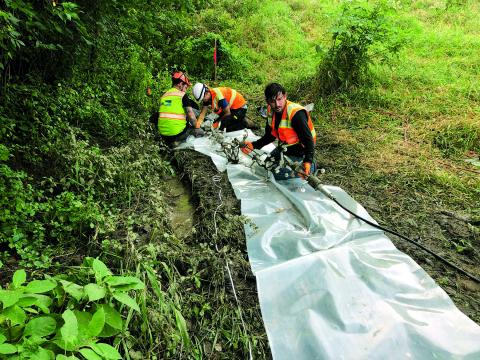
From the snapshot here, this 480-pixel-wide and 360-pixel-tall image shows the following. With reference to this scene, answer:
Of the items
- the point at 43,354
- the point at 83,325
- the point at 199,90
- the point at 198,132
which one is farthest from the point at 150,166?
the point at 43,354

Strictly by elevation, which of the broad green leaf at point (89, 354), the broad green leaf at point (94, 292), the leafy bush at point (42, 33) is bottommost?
the broad green leaf at point (89, 354)

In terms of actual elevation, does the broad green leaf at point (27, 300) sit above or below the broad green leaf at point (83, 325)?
above

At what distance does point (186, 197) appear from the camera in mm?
4039

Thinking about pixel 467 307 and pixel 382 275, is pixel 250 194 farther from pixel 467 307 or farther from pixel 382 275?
pixel 467 307

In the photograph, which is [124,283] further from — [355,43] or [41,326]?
[355,43]

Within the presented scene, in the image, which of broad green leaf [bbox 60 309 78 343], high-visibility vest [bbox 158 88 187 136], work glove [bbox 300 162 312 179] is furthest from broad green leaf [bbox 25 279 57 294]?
high-visibility vest [bbox 158 88 187 136]

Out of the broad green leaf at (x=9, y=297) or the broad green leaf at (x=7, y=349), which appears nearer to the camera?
the broad green leaf at (x=7, y=349)

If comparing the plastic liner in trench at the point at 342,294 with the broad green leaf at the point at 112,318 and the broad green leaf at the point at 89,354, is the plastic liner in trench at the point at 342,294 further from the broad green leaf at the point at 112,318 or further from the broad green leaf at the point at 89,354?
the broad green leaf at the point at 89,354

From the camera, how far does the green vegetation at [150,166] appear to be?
6.65 feet

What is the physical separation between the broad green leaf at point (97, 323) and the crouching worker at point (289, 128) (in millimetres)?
2368

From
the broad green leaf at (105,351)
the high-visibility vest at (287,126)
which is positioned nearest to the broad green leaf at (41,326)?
the broad green leaf at (105,351)

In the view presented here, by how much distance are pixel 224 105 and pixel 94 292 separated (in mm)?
4123

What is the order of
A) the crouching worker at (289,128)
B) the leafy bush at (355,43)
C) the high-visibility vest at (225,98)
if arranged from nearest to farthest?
the crouching worker at (289,128) → the high-visibility vest at (225,98) → the leafy bush at (355,43)

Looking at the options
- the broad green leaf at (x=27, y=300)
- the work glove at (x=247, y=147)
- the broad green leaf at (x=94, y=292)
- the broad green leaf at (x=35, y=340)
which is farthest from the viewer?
the work glove at (x=247, y=147)
